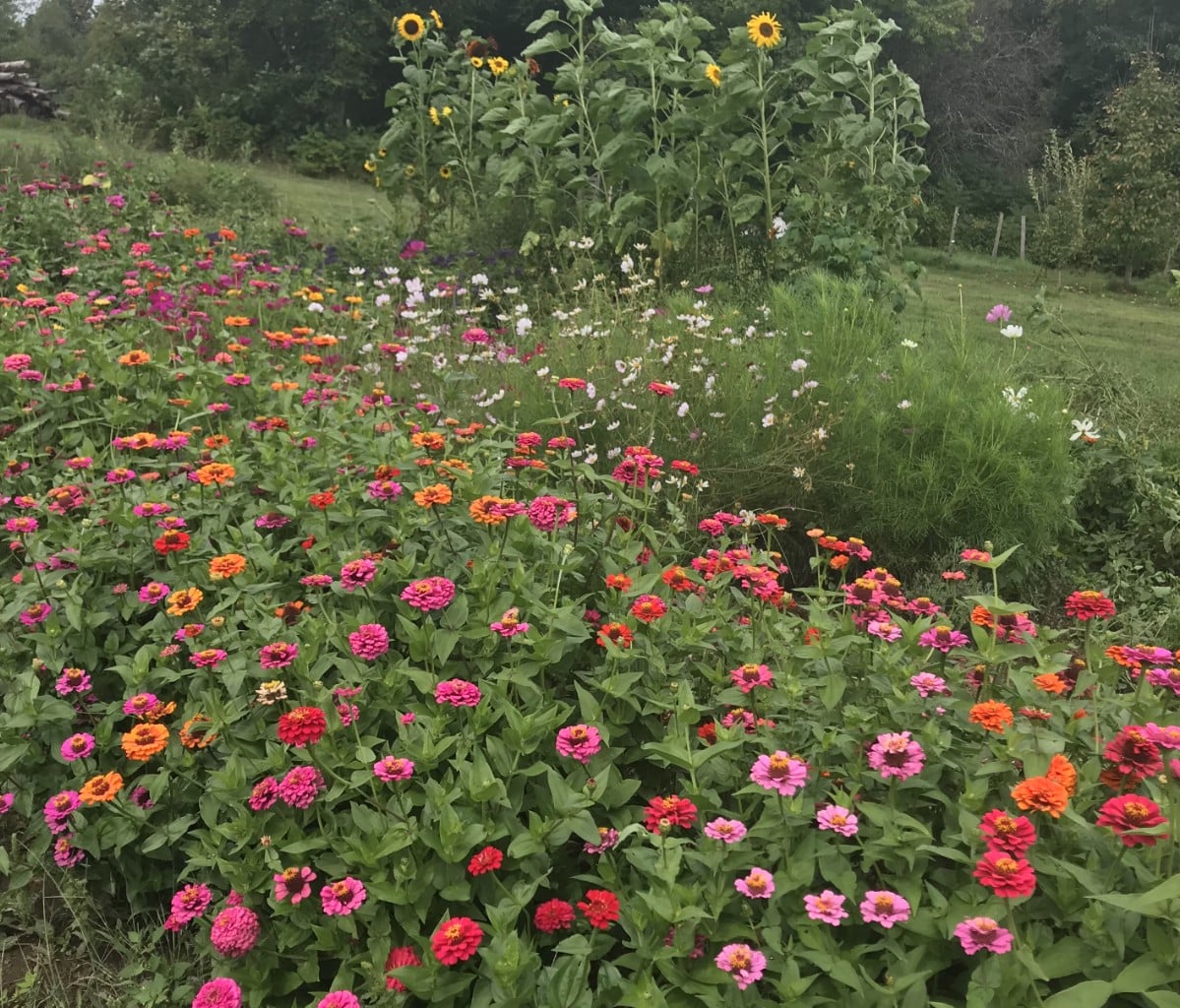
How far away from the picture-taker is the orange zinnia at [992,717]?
1501 millimetres

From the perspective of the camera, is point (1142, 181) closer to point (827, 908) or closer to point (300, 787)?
point (827, 908)

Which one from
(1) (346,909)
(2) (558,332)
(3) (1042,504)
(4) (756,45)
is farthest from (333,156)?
(1) (346,909)

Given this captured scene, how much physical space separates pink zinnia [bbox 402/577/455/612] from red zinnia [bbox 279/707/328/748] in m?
0.31

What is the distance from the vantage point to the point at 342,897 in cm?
147

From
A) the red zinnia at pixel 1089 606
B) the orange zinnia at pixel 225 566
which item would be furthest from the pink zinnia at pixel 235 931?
the red zinnia at pixel 1089 606

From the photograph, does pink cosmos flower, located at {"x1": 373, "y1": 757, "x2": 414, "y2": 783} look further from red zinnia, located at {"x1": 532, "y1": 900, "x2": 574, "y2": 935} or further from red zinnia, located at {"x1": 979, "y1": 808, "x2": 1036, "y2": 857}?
red zinnia, located at {"x1": 979, "y1": 808, "x2": 1036, "y2": 857}

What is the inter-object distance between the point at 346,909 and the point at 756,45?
5.06 meters

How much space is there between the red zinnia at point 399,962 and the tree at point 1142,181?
1616cm

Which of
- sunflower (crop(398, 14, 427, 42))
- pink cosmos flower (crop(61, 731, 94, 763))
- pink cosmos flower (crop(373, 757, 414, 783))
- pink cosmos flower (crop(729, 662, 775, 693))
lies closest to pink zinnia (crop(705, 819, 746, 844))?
pink cosmos flower (crop(729, 662, 775, 693))

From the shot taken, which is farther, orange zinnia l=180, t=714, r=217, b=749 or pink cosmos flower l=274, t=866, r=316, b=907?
orange zinnia l=180, t=714, r=217, b=749

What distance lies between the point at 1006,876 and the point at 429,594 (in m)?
1.11

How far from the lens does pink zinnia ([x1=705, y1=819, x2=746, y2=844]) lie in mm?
1440

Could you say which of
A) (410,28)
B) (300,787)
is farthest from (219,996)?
(410,28)

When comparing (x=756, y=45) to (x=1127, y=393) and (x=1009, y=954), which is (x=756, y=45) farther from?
(x=1009, y=954)
